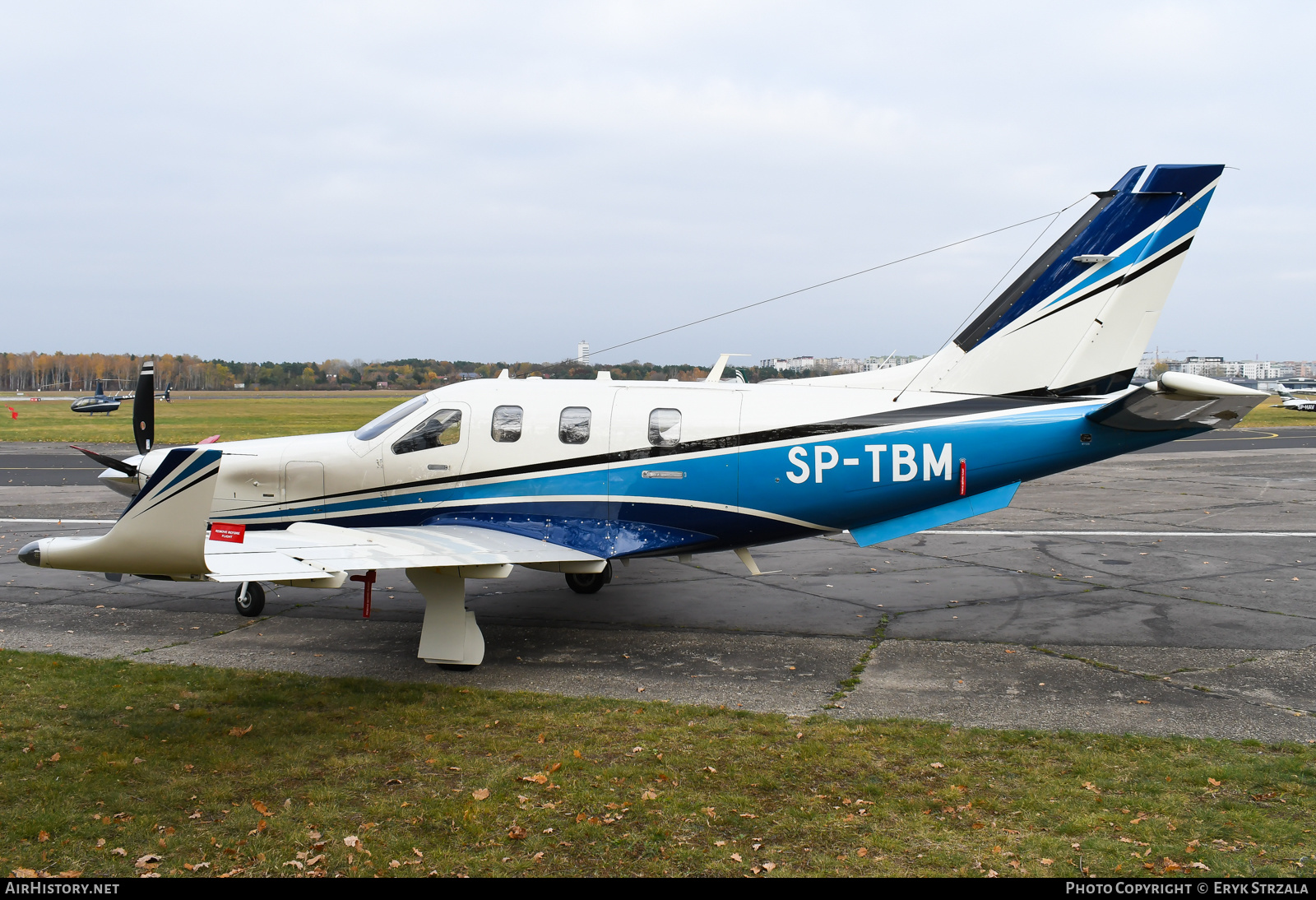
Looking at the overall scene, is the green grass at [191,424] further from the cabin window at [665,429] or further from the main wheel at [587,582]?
the cabin window at [665,429]

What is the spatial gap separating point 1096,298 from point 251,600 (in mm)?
11279

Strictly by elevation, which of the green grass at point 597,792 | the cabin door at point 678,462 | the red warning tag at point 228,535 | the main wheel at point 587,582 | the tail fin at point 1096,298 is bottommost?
the green grass at point 597,792

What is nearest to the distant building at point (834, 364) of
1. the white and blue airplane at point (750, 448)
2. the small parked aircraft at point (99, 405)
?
the white and blue airplane at point (750, 448)

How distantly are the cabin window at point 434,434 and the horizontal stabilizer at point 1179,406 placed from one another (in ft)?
24.1

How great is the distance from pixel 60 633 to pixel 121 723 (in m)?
3.80

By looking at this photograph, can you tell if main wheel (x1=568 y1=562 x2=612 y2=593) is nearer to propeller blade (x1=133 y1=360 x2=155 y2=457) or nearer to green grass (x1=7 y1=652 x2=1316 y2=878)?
green grass (x1=7 y1=652 x2=1316 y2=878)

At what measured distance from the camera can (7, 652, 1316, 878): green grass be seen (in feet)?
17.4

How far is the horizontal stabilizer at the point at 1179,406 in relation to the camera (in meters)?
8.43

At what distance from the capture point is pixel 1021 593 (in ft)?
40.6

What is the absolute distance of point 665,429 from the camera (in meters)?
10.2

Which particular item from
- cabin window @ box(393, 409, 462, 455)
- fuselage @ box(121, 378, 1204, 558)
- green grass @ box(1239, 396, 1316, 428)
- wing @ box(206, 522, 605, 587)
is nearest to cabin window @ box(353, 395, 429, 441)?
fuselage @ box(121, 378, 1204, 558)
